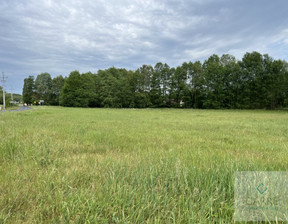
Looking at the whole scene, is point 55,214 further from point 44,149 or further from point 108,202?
A: point 44,149

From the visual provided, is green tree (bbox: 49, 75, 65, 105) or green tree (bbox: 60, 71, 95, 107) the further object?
green tree (bbox: 49, 75, 65, 105)

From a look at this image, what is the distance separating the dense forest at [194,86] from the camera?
A: 152 feet

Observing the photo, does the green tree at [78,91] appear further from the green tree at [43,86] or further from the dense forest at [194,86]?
the green tree at [43,86]

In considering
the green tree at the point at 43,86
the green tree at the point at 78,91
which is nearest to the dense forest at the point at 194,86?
the green tree at the point at 78,91

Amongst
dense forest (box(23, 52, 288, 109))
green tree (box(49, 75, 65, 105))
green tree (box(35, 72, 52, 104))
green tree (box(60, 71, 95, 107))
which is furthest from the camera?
green tree (box(35, 72, 52, 104))

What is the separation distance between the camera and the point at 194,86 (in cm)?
5788

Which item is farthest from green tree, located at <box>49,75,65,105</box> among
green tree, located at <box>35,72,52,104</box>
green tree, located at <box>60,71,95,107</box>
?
green tree, located at <box>60,71,95,107</box>

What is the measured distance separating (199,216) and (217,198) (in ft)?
1.34

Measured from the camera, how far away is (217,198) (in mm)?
1903

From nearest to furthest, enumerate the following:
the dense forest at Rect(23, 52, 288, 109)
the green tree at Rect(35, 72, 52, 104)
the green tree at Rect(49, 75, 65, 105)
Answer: the dense forest at Rect(23, 52, 288, 109)
the green tree at Rect(49, 75, 65, 105)
the green tree at Rect(35, 72, 52, 104)

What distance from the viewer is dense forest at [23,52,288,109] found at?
4628 cm

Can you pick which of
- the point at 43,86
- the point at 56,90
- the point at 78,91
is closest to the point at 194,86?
the point at 78,91

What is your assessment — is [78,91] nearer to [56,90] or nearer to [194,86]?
[56,90]

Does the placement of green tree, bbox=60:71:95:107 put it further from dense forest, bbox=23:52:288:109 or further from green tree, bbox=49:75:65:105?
green tree, bbox=49:75:65:105
